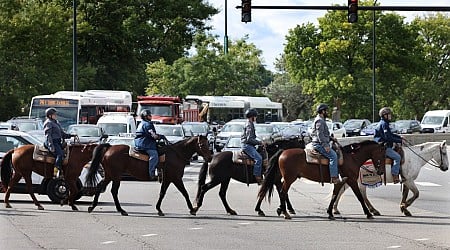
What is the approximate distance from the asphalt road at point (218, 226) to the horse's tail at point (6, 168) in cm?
62

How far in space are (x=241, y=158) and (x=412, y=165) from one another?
3715 millimetres

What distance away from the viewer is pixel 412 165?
2052 cm

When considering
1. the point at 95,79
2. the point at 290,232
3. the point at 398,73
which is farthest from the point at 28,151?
the point at 398,73

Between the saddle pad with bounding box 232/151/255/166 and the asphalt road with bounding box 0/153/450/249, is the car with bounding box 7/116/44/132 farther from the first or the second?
the saddle pad with bounding box 232/151/255/166

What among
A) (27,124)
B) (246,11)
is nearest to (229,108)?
(27,124)

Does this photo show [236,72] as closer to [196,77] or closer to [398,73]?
[196,77]

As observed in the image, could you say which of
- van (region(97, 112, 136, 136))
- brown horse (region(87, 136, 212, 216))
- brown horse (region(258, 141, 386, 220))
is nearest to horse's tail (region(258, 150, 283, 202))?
brown horse (region(258, 141, 386, 220))

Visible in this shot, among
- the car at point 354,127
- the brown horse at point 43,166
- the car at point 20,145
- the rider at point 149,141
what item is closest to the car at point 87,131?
the car at point 20,145

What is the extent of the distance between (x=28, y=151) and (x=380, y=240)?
28.5 ft

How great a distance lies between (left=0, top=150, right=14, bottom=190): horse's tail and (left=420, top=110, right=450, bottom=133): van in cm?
5155

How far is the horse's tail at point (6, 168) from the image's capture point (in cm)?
2100

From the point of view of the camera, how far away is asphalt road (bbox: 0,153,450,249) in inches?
587

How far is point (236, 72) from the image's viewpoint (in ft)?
290

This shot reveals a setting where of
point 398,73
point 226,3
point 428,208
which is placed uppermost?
point 226,3
